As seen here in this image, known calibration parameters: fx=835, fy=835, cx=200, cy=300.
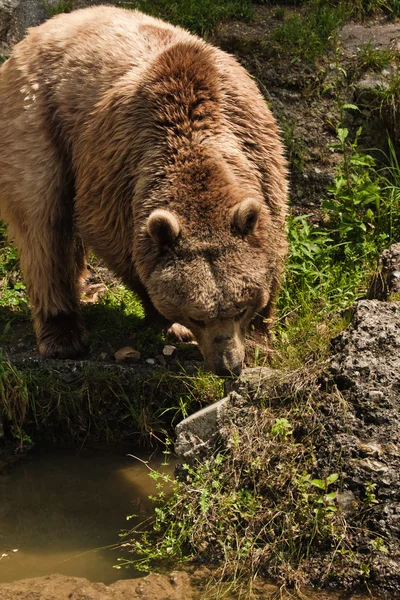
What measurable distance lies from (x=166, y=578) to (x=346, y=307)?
2375 mm

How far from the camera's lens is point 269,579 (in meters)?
3.98

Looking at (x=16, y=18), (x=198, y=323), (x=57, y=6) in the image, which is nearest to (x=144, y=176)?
(x=198, y=323)

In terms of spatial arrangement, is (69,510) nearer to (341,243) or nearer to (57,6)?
(341,243)

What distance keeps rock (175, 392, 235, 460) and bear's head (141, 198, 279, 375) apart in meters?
0.37

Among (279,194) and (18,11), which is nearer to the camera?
(279,194)

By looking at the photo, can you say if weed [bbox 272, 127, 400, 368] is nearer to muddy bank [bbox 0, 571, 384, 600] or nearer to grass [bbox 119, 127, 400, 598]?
grass [bbox 119, 127, 400, 598]

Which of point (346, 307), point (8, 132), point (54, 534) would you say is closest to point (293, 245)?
point (346, 307)

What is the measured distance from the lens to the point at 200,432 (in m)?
4.59

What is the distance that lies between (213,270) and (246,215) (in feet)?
1.21

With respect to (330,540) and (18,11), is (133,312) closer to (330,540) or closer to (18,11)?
(330,540)

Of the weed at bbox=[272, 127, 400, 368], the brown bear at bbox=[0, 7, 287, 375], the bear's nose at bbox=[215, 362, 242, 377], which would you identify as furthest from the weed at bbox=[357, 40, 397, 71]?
the bear's nose at bbox=[215, 362, 242, 377]

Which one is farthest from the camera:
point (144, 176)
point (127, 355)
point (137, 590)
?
point (127, 355)

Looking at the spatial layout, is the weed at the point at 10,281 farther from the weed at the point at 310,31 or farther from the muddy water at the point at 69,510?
the weed at the point at 310,31

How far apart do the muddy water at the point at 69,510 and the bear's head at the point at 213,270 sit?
935mm
